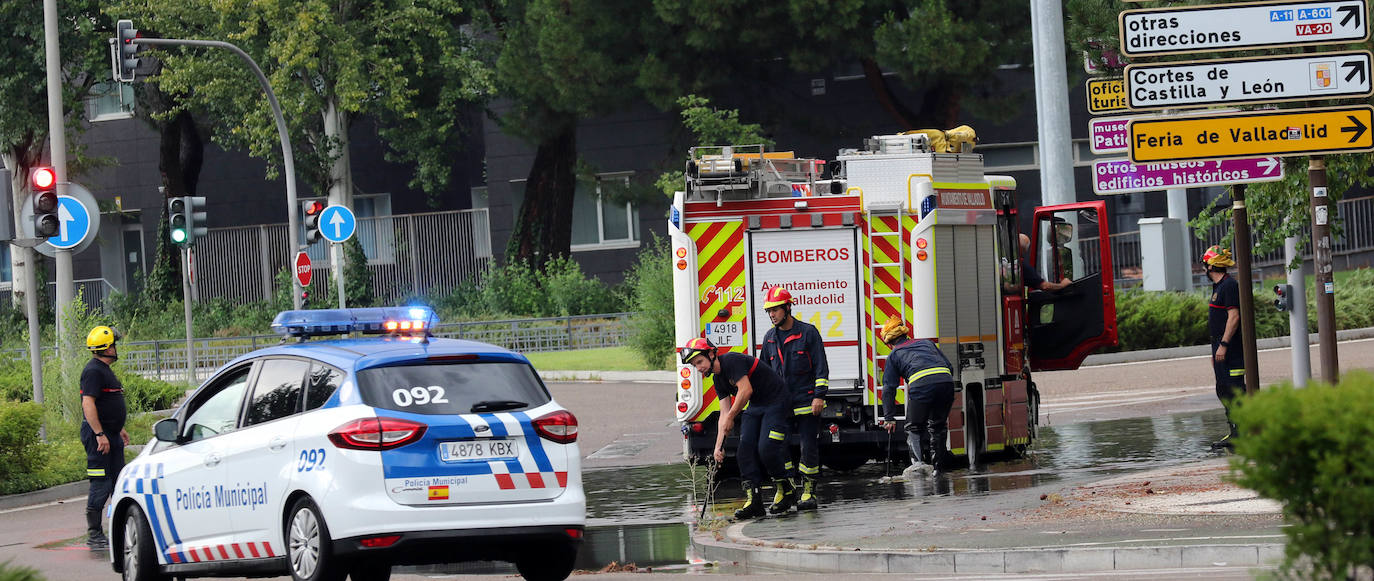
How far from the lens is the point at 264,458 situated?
9.78 metres

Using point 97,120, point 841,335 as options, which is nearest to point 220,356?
point 97,120

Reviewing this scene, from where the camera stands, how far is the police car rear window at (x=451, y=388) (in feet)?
31.2

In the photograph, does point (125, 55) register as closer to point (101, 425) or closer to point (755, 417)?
point (101, 425)

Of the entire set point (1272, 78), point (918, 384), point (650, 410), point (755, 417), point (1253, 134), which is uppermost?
point (1272, 78)

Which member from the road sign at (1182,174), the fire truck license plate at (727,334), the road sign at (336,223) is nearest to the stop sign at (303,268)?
the road sign at (336,223)

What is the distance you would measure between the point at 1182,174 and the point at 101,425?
8.73 metres

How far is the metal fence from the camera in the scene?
45000 millimetres

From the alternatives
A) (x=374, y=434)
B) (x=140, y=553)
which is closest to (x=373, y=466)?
(x=374, y=434)

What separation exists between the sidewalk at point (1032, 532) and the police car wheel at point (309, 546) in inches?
111

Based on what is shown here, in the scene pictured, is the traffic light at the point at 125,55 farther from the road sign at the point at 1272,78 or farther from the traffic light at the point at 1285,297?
the road sign at the point at 1272,78

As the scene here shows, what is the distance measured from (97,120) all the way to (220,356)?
43.0 feet

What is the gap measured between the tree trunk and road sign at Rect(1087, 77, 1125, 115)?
25.8 metres

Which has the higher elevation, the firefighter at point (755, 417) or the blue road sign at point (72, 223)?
the blue road sign at point (72, 223)

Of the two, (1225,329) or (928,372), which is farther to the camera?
(1225,329)
